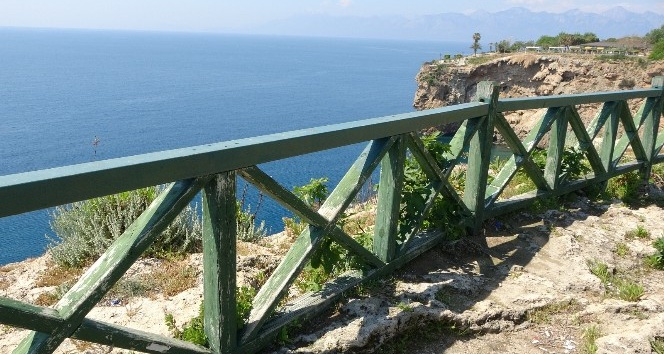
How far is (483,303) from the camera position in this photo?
13.4 ft

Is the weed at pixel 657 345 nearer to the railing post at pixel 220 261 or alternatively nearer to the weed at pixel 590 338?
the weed at pixel 590 338

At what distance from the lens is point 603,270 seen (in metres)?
4.84

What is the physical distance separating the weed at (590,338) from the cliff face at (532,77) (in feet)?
172

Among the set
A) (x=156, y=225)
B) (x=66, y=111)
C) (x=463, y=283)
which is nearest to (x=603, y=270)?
(x=463, y=283)

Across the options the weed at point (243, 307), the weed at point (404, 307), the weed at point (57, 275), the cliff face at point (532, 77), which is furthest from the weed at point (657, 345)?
the cliff face at point (532, 77)

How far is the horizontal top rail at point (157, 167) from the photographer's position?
205cm

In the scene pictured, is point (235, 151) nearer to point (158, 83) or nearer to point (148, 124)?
point (148, 124)

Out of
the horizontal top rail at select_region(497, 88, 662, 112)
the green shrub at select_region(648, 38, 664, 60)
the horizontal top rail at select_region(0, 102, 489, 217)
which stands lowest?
the green shrub at select_region(648, 38, 664, 60)

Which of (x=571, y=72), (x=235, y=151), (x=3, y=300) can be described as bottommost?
(x=571, y=72)

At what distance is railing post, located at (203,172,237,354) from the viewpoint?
272cm

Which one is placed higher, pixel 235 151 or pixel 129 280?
pixel 235 151

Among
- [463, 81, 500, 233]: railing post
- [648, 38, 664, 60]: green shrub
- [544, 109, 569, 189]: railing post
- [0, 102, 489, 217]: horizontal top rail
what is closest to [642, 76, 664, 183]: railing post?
[544, 109, 569, 189]: railing post

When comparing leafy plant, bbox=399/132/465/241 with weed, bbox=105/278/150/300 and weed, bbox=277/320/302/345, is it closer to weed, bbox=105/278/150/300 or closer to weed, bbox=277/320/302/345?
weed, bbox=277/320/302/345

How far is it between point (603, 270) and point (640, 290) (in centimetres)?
42
